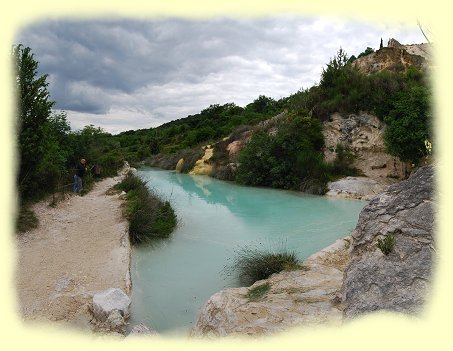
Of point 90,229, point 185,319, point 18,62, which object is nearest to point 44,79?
point 18,62

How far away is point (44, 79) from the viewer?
32.9 ft

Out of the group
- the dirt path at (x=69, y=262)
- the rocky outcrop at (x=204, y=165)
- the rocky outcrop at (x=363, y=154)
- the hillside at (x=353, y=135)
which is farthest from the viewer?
the rocky outcrop at (x=204, y=165)

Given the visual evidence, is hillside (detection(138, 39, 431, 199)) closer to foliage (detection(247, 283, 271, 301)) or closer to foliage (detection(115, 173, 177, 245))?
foliage (detection(115, 173, 177, 245))

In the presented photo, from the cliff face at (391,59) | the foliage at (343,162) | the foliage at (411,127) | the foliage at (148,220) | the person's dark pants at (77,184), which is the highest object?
the cliff face at (391,59)

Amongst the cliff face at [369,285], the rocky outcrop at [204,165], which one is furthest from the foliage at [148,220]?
the rocky outcrop at [204,165]

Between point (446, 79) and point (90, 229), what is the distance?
8.84 meters

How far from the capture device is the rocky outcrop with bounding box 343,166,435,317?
368 centimetres

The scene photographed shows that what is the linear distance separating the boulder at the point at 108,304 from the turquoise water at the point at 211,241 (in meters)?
0.32

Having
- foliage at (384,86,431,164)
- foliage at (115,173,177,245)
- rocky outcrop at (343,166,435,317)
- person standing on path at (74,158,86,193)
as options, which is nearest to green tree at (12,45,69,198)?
foliage at (115,173,177,245)

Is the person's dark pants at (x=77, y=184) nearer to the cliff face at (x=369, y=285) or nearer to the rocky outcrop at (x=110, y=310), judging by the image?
the rocky outcrop at (x=110, y=310)

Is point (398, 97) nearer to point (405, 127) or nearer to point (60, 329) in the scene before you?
point (405, 127)

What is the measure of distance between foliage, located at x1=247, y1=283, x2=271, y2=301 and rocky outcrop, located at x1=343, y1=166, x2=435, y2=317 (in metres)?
1.46

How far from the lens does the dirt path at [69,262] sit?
18.3ft

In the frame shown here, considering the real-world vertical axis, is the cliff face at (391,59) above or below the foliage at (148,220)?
above
